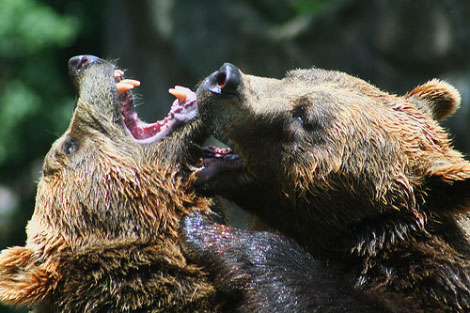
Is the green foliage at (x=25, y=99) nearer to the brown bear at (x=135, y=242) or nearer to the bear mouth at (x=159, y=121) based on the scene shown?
the bear mouth at (x=159, y=121)

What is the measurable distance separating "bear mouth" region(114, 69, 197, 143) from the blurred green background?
222 inches

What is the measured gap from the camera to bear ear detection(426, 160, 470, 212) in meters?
A: 3.71

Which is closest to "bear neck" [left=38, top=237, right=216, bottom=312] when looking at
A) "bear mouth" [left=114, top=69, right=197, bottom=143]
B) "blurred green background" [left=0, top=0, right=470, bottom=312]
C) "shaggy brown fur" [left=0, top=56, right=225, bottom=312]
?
"shaggy brown fur" [left=0, top=56, right=225, bottom=312]

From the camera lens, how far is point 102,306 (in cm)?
393

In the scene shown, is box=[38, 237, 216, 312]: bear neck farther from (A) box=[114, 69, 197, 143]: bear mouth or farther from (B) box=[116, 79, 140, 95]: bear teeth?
(B) box=[116, 79, 140, 95]: bear teeth

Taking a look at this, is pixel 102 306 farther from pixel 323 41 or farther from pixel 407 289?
pixel 323 41

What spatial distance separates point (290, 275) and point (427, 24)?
6.70m

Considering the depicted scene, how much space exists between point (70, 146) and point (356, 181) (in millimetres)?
1962

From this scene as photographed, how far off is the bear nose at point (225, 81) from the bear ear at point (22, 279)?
5.04 feet

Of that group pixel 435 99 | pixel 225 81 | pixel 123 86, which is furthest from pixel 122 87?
pixel 435 99

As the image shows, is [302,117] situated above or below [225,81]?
below

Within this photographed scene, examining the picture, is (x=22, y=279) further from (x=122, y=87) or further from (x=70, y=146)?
(x=122, y=87)

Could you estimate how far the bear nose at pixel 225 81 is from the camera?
3.97 m

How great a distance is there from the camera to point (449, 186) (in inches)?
150
